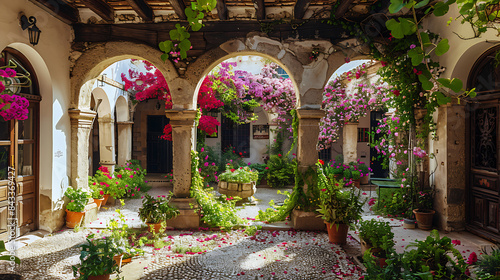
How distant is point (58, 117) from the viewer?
5.37m

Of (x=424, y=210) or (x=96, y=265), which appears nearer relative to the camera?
(x=96, y=265)

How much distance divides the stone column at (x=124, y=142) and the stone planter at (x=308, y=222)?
6163mm

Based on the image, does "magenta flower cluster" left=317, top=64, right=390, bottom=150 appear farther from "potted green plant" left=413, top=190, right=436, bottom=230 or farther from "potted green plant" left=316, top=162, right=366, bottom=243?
"potted green plant" left=316, top=162, right=366, bottom=243

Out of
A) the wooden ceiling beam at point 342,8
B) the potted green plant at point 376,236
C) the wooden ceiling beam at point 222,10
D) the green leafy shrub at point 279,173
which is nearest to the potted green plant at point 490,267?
the potted green plant at point 376,236

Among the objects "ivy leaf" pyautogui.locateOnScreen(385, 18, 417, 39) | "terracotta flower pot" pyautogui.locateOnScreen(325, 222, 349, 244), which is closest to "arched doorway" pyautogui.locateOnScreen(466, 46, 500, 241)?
"terracotta flower pot" pyautogui.locateOnScreen(325, 222, 349, 244)

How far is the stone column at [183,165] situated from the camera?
219 inches

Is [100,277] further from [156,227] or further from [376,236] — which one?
[376,236]

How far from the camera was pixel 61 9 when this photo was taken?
521 cm

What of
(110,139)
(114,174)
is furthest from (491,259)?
(110,139)

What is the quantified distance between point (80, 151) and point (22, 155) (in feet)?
3.05

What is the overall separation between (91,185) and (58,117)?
172 centimetres

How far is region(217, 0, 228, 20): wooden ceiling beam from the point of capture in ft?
16.0

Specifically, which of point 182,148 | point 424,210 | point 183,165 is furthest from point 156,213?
point 424,210

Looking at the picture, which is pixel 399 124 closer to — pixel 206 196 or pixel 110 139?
pixel 206 196
